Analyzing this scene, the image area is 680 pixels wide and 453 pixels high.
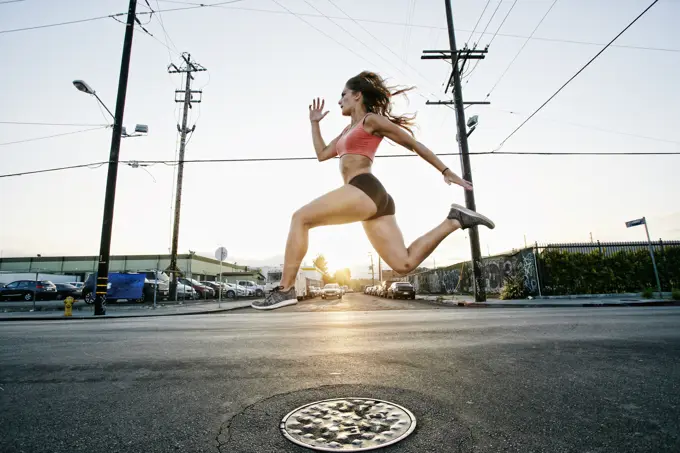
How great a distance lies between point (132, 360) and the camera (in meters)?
3.71

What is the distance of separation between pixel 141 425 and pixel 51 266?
63.9 meters

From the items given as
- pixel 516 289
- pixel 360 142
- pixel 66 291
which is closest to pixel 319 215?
pixel 360 142

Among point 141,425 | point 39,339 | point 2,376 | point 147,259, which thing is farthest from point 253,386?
point 147,259

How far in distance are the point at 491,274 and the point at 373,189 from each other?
24138 millimetres

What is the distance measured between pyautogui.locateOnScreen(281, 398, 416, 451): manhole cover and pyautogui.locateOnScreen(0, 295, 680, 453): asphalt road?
79mm

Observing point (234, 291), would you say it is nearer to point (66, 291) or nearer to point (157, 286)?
point (66, 291)

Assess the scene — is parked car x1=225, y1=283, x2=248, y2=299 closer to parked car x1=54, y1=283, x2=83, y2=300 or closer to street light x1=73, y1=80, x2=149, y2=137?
parked car x1=54, y1=283, x2=83, y2=300

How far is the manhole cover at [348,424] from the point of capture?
1.88 meters

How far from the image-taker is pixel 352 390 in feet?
8.73

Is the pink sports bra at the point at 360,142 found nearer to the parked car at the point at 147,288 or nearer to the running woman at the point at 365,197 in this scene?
the running woman at the point at 365,197

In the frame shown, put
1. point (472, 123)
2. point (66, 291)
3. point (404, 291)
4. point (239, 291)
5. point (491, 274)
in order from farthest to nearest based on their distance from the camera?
point (239, 291) < point (404, 291) < point (66, 291) < point (491, 274) < point (472, 123)

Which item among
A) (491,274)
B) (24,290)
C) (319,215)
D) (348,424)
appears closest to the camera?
(348,424)

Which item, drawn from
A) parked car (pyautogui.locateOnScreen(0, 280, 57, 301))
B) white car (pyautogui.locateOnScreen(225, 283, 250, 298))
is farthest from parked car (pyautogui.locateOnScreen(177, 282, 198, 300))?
parked car (pyautogui.locateOnScreen(0, 280, 57, 301))

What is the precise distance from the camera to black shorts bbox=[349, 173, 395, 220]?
255 cm
